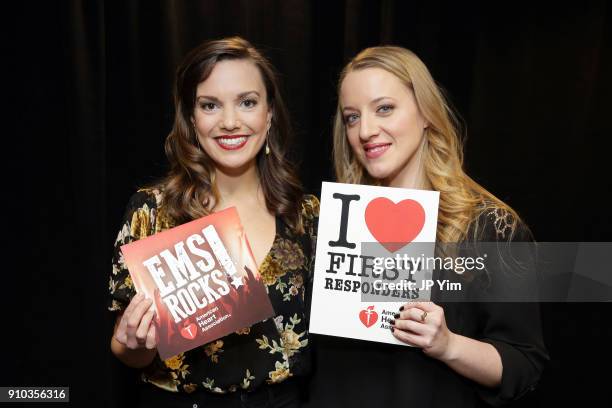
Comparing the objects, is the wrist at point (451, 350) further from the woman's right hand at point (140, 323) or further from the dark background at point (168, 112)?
the dark background at point (168, 112)

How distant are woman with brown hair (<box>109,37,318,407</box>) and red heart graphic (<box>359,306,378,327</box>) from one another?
35 cm

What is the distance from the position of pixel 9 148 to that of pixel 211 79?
1.21 m

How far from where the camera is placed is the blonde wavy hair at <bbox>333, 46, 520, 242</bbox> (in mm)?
1397

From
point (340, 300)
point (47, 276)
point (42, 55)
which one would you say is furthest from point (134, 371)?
point (42, 55)

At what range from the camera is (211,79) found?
1.61m

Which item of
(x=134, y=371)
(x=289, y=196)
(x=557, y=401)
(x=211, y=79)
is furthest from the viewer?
(x=557, y=401)

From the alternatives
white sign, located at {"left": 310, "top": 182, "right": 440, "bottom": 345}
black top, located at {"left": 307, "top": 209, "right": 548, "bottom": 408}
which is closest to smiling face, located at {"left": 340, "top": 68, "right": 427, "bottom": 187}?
white sign, located at {"left": 310, "top": 182, "right": 440, "bottom": 345}

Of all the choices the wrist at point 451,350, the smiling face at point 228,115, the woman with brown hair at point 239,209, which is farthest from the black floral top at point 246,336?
the wrist at point 451,350

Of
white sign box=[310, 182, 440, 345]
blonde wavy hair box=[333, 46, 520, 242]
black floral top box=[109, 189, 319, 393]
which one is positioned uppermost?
blonde wavy hair box=[333, 46, 520, 242]

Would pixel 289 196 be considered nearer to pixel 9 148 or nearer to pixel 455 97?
pixel 455 97

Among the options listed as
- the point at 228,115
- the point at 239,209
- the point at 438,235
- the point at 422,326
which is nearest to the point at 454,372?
the point at 422,326

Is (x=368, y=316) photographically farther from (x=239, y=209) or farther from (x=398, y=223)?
(x=239, y=209)

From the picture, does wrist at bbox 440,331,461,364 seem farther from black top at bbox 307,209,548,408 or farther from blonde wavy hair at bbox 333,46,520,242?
blonde wavy hair at bbox 333,46,520,242

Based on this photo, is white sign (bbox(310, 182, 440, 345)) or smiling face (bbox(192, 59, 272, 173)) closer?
white sign (bbox(310, 182, 440, 345))
